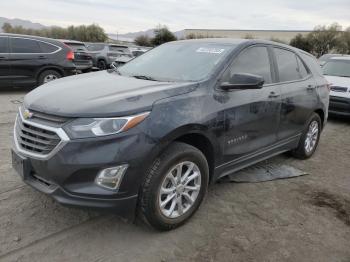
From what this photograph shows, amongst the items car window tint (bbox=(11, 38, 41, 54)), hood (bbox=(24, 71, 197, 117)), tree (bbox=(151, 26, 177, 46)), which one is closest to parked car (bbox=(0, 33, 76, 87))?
car window tint (bbox=(11, 38, 41, 54))

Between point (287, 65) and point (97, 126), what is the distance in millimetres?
3132

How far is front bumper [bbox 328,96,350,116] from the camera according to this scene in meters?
8.94

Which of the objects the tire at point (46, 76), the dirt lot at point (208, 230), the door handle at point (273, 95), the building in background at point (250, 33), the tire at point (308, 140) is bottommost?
the dirt lot at point (208, 230)

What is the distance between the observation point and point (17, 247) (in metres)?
3.11

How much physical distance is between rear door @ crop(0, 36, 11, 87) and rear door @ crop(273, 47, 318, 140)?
7.80m

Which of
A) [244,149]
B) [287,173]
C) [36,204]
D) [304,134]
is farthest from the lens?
[304,134]

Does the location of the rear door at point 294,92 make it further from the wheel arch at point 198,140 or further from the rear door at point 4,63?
the rear door at point 4,63

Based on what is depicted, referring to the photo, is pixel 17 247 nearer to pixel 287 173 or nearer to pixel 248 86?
pixel 248 86

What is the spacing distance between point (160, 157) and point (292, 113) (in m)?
2.48

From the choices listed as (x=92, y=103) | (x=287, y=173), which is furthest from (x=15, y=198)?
(x=287, y=173)

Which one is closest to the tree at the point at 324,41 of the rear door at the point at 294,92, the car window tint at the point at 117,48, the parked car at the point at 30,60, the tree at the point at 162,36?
the tree at the point at 162,36

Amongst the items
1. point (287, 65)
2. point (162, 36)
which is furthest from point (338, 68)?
point (162, 36)

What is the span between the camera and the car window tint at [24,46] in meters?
10.4

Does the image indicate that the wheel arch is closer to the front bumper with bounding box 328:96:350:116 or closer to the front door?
the front door
